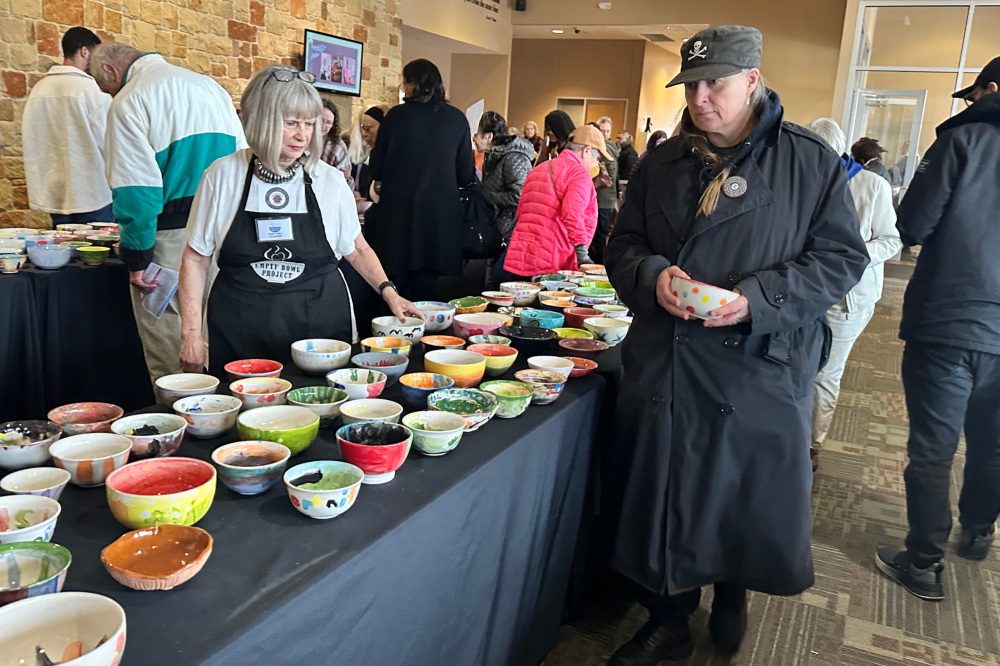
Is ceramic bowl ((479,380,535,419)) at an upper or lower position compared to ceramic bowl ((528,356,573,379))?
lower

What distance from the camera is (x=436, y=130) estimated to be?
335cm

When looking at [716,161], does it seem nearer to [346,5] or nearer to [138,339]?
[138,339]

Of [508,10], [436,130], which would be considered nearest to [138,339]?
[436,130]

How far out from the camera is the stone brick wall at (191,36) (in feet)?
14.1

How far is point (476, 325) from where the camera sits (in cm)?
192

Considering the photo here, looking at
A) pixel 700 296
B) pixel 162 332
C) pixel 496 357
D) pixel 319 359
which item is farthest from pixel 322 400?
pixel 162 332

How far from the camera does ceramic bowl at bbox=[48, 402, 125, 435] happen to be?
113cm

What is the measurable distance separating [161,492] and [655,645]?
1.26 m

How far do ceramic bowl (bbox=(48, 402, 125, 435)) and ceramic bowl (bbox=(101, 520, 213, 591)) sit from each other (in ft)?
1.06

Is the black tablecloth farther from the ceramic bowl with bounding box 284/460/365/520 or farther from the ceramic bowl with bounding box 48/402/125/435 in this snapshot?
the ceramic bowl with bounding box 284/460/365/520

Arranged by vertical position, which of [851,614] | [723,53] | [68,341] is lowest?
[851,614]

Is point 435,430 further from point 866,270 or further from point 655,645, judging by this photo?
point 866,270

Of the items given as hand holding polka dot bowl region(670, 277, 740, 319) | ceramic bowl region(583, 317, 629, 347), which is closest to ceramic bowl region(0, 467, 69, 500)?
hand holding polka dot bowl region(670, 277, 740, 319)

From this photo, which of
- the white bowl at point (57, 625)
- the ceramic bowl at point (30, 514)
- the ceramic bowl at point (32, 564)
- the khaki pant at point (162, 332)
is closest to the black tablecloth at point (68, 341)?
the khaki pant at point (162, 332)
